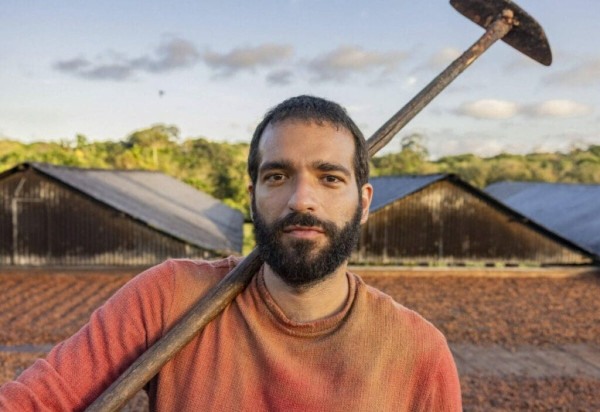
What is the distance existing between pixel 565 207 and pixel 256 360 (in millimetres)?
26550

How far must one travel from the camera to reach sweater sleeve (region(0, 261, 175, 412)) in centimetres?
168

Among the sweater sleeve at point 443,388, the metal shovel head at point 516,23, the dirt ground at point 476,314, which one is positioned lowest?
the dirt ground at point 476,314

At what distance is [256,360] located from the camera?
5.63ft

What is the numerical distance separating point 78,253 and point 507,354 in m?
12.0

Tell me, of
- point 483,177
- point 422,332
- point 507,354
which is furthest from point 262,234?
point 483,177

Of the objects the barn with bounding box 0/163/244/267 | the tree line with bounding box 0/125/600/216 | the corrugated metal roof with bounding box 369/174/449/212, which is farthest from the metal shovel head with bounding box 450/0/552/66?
the tree line with bounding box 0/125/600/216

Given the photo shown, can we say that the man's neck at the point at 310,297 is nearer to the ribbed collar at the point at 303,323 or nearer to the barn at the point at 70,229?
the ribbed collar at the point at 303,323

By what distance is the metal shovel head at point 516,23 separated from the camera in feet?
8.68

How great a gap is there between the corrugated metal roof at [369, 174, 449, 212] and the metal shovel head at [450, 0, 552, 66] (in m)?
15.2

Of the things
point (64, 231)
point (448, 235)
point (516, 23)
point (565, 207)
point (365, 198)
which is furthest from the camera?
point (565, 207)

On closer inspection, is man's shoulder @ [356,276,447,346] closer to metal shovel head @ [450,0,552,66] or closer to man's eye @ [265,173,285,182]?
man's eye @ [265,173,285,182]

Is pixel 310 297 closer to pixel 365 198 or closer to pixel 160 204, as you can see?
pixel 365 198

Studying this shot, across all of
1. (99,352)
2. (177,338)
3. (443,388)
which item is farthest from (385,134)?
(99,352)

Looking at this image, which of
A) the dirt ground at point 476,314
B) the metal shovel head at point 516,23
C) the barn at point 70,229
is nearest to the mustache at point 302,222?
the metal shovel head at point 516,23
